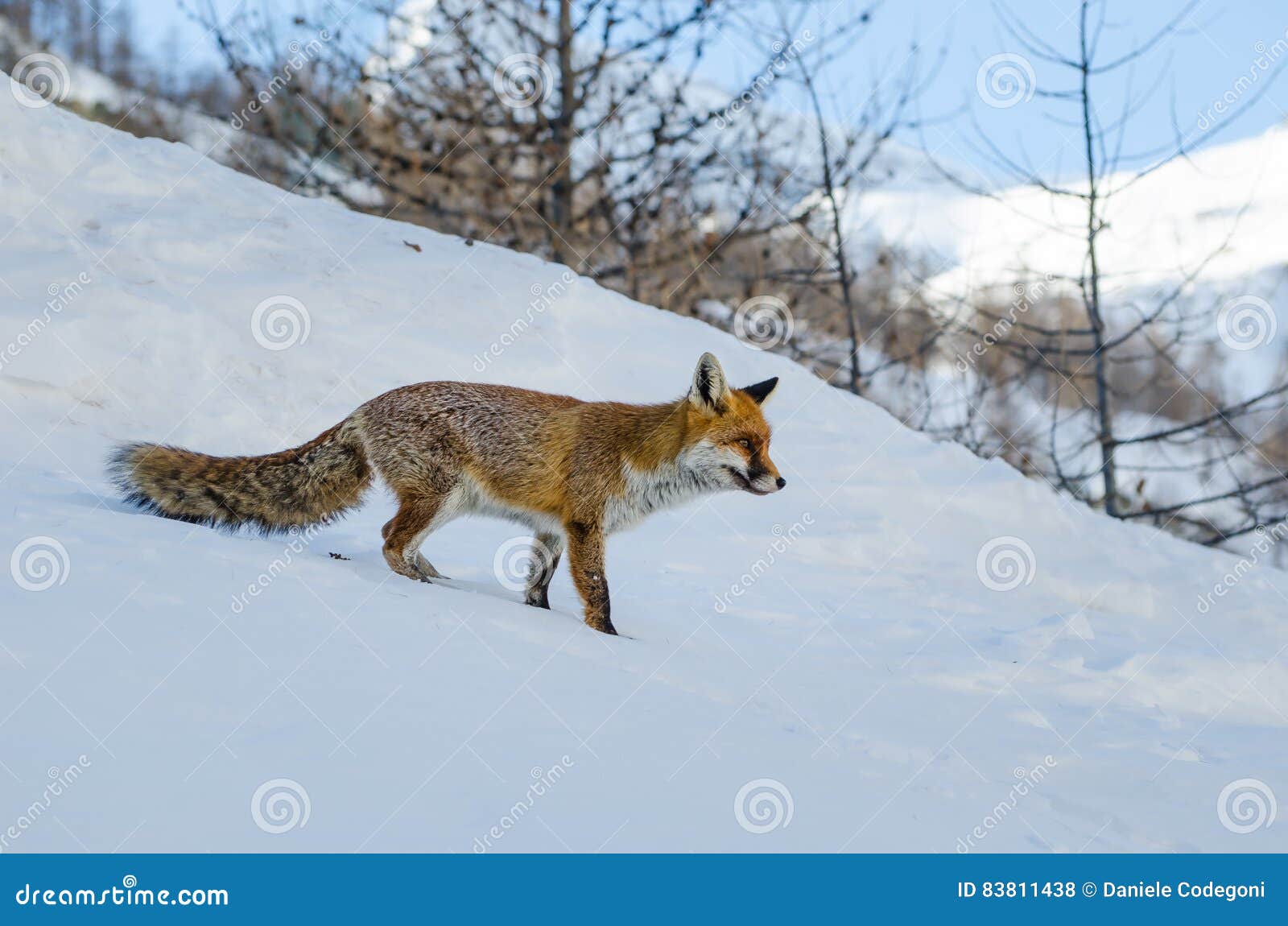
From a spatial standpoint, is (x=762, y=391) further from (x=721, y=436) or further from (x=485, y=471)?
(x=485, y=471)

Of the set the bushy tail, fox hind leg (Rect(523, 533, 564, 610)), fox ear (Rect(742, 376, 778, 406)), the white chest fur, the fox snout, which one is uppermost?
fox ear (Rect(742, 376, 778, 406))

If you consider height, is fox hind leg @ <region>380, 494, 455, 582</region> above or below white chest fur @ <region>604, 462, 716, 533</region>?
below

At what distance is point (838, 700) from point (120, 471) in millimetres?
4847

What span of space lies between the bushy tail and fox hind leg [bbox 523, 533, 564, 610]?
1.27 m

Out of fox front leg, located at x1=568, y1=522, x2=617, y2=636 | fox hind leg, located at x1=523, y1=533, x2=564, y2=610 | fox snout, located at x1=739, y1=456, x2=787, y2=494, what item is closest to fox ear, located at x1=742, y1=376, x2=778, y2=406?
fox snout, located at x1=739, y1=456, x2=787, y2=494

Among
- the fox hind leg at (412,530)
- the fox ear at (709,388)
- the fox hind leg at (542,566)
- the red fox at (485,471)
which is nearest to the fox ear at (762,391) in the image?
the red fox at (485,471)

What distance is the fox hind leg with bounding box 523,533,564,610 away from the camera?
24.7ft

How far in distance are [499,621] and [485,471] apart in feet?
4.44

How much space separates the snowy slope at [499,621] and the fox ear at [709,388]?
1532mm

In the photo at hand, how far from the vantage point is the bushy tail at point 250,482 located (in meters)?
7.18

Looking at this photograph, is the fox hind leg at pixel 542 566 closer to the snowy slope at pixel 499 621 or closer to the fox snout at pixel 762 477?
the snowy slope at pixel 499 621

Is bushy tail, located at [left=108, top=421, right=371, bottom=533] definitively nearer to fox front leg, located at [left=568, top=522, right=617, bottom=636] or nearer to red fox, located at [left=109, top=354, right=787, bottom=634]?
red fox, located at [left=109, top=354, right=787, bottom=634]

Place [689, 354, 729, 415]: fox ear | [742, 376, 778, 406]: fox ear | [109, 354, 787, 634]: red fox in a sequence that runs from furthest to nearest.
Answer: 1. [742, 376, 778, 406]: fox ear
2. [689, 354, 729, 415]: fox ear
3. [109, 354, 787, 634]: red fox

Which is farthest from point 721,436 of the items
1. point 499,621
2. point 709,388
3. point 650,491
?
point 499,621
